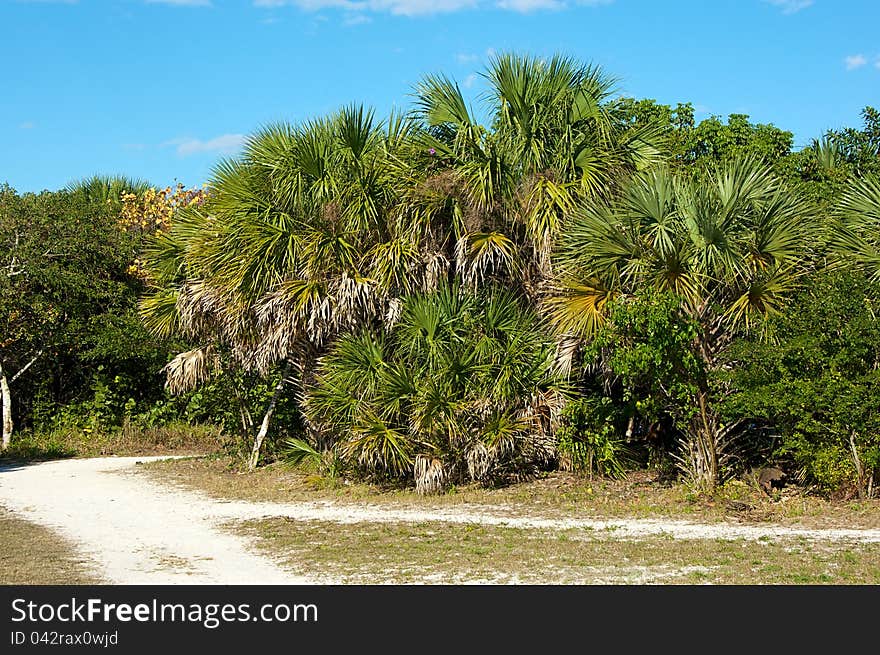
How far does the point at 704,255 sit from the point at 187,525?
717 centimetres

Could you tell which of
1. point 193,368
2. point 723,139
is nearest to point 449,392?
point 193,368

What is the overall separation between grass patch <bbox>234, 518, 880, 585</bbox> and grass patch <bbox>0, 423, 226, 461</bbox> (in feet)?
35.4

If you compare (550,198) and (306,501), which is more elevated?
(550,198)

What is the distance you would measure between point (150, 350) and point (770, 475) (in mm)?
12998

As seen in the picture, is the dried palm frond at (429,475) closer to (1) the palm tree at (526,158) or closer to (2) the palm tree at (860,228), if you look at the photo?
(1) the palm tree at (526,158)

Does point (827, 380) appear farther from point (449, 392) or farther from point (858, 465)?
point (449, 392)

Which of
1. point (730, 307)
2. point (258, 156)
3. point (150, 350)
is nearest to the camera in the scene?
point (730, 307)

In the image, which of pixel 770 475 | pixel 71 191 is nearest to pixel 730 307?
pixel 770 475

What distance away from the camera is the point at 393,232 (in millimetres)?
14992

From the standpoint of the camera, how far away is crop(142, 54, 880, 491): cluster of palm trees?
519 inches

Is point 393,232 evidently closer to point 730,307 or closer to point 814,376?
point 730,307

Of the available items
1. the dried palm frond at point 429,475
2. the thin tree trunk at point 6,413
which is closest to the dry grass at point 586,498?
the dried palm frond at point 429,475

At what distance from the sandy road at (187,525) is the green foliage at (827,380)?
1592 mm
